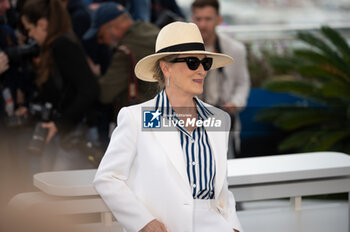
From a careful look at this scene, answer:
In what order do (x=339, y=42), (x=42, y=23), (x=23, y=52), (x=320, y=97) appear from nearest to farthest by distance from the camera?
(x=42, y=23)
(x=23, y=52)
(x=339, y=42)
(x=320, y=97)

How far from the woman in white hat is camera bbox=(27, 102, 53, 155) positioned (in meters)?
1.51

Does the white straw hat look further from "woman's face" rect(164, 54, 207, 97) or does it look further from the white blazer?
the white blazer

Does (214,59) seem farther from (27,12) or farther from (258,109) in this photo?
(258,109)

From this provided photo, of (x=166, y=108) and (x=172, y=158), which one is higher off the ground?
(x=166, y=108)

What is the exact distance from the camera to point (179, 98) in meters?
2.35

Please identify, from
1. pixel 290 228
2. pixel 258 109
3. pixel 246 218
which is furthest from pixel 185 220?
pixel 258 109

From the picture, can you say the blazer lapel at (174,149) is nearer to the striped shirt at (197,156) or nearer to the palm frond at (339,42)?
the striped shirt at (197,156)

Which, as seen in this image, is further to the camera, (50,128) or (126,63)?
(126,63)

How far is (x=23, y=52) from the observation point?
411 centimetres

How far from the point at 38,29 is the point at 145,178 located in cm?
203

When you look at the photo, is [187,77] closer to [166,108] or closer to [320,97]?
[166,108]

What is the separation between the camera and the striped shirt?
7.42 ft

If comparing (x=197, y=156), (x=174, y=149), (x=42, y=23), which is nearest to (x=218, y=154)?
(x=197, y=156)

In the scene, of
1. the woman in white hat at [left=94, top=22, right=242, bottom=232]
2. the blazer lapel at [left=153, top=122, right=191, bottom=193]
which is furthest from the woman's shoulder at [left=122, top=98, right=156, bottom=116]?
the blazer lapel at [left=153, top=122, right=191, bottom=193]
